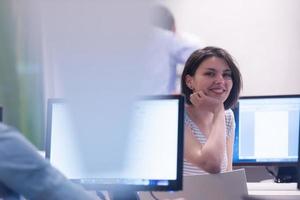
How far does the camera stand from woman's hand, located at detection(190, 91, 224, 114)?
5.12 ft

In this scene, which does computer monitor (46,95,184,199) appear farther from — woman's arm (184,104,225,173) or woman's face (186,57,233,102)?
woman's face (186,57,233,102)

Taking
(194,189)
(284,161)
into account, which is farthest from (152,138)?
(284,161)

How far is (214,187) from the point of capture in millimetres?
1252

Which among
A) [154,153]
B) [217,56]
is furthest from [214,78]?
[154,153]

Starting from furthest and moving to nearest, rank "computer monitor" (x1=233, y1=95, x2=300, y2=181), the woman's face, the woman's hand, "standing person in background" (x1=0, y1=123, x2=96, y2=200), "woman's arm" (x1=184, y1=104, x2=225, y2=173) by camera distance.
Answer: "computer monitor" (x1=233, y1=95, x2=300, y2=181), the woman's face, the woman's hand, "woman's arm" (x1=184, y1=104, x2=225, y2=173), "standing person in background" (x1=0, y1=123, x2=96, y2=200)

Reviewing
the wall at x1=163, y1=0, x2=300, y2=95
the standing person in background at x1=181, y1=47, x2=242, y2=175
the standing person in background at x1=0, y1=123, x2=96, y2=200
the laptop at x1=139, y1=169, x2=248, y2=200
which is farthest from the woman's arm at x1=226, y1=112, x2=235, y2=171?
the standing person in background at x1=0, y1=123, x2=96, y2=200

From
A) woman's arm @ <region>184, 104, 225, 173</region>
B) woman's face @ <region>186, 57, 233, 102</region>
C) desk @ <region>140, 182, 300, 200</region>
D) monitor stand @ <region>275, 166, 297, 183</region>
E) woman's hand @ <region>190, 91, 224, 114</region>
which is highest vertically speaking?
woman's face @ <region>186, 57, 233, 102</region>

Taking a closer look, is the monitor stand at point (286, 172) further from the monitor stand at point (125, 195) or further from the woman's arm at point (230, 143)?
the monitor stand at point (125, 195)

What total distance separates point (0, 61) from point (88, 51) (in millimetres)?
1576

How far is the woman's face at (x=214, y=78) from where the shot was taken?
1.68m

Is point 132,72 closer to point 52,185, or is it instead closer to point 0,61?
point 52,185

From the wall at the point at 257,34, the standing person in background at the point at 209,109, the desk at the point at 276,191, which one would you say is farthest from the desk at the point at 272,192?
the wall at the point at 257,34

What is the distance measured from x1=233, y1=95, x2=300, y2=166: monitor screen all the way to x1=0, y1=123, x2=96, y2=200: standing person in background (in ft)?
4.10

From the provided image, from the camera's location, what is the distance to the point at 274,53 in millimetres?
2574
